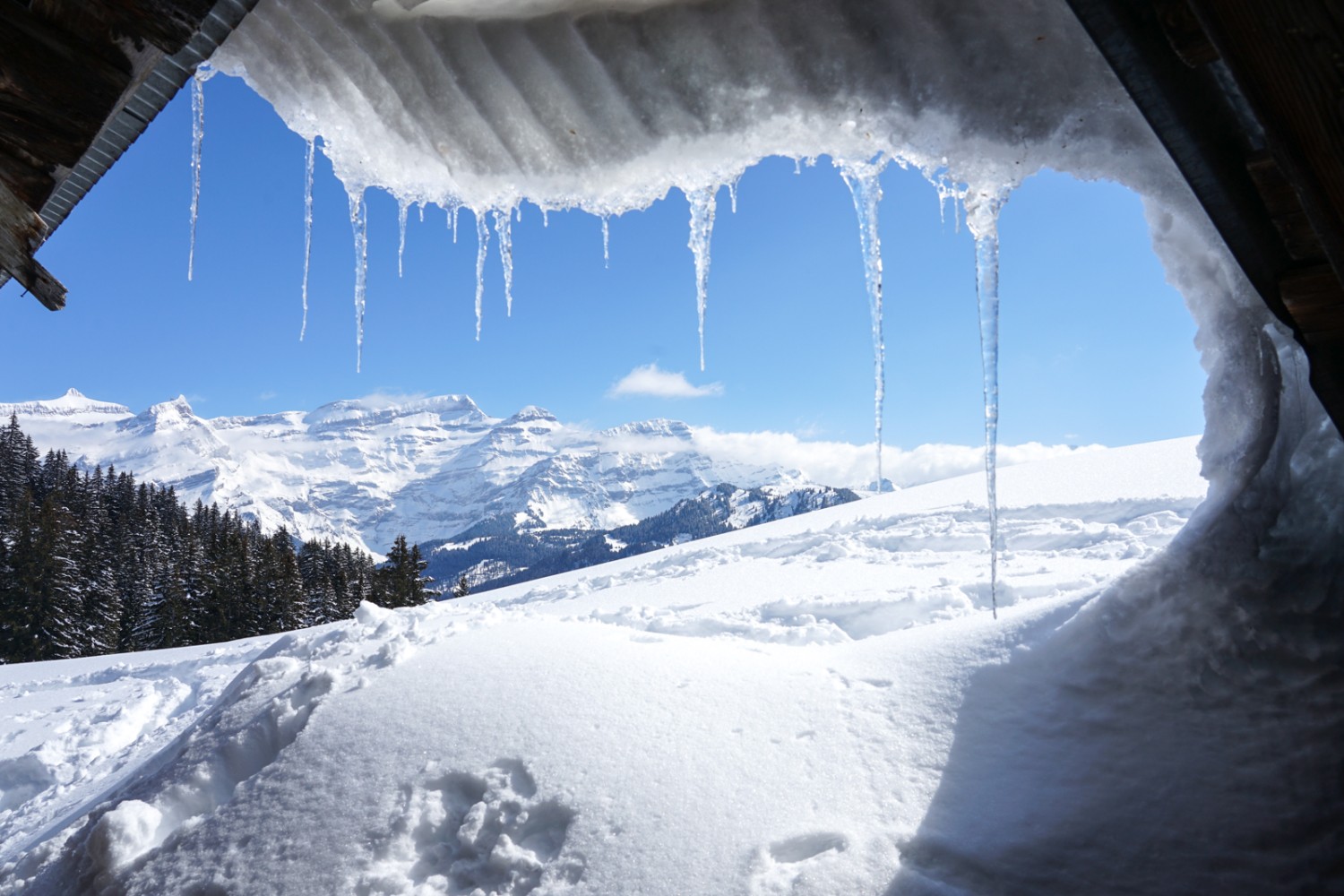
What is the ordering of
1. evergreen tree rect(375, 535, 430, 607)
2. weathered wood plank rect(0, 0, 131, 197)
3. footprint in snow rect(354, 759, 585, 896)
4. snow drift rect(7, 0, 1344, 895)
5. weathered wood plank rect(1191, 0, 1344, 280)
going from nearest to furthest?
1. weathered wood plank rect(1191, 0, 1344, 280)
2. weathered wood plank rect(0, 0, 131, 197)
3. snow drift rect(7, 0, 1344, 895)
4. footprint in snow rect(354, 759, 585, 896)
5. evergreen tree rect(375, 535, 430, 607)

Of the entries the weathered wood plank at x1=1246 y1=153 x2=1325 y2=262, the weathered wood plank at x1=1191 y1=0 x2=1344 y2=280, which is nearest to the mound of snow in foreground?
the weathered wood plank at x1=1246 y1=153 x2=1325 y2=262

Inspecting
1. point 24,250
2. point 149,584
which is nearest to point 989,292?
point 24,250

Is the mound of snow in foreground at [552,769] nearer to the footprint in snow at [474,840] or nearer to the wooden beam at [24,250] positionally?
the footprint in snow at [474,840]

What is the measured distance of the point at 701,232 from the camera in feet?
11.4

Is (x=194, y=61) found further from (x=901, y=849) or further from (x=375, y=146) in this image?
(x=901, y=849)

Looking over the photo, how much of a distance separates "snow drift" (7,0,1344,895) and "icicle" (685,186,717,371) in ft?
0.17

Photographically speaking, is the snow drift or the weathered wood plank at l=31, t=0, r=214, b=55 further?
the snow drift

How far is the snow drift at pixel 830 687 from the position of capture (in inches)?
92.4

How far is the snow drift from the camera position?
235 cm

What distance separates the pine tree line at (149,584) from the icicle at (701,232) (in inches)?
1147

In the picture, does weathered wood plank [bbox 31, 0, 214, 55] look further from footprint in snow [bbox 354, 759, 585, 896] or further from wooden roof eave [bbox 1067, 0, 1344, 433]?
footprint in snow [bbox 354, 759, 585, 896]

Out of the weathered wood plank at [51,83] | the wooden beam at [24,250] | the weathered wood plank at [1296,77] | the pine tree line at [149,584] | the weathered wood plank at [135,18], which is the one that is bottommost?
the pine tree line at [149,584]

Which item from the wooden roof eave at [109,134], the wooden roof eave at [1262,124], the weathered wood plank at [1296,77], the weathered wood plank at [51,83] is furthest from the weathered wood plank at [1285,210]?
the weathered wood plank at [51,83]

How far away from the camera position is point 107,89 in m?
2.24
